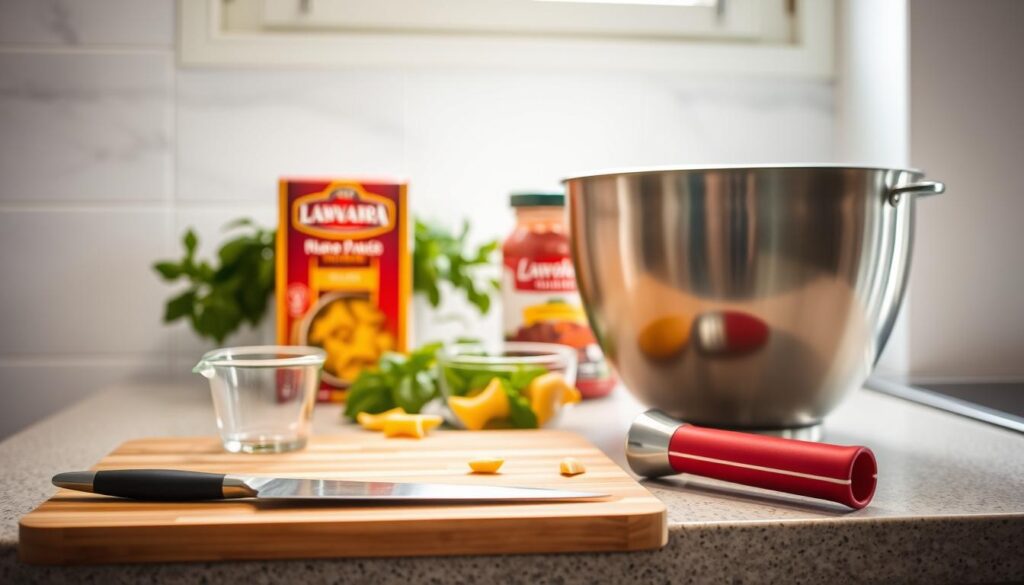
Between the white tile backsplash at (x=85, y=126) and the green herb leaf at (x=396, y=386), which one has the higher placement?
A: the white tile backsplash at (x=85, y=126)

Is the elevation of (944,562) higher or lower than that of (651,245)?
lower

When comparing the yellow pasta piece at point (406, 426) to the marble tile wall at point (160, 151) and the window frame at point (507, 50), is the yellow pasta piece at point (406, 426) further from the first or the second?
the window frame at point (507, 50)

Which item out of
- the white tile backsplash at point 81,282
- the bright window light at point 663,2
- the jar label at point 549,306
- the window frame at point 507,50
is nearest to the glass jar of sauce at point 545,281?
Result: the jar label at point 549,306

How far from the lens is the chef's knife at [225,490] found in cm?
53

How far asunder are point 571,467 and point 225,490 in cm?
23

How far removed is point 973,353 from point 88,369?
1169 millimetres

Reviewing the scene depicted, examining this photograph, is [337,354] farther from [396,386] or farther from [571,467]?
[571,467]

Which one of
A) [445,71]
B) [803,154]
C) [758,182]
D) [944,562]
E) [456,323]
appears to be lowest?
[944,562]

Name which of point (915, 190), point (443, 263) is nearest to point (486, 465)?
point (915, 190)

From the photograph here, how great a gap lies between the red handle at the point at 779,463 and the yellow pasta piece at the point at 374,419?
0.30 metres

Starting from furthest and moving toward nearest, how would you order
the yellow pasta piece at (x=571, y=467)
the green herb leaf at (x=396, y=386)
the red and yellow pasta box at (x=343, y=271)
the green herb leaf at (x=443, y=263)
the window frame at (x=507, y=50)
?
1. the window frame at (x=507, y=50)
2. the green herb leaf at (x=443, y=263)
3. the red and yellow pasta box at (x=343, y=271)
4. the green herb leaf at (x=396, y=386)
5. the yellow pasta piece at (x=571, y=467)

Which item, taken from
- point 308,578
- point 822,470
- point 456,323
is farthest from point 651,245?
point 456,323

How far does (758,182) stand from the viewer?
64 centimetres

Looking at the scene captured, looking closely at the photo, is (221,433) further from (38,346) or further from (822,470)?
(38,346)
